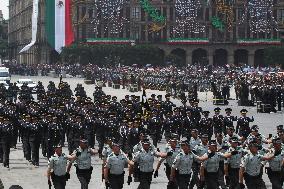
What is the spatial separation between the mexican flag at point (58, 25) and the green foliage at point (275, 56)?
34.2 m

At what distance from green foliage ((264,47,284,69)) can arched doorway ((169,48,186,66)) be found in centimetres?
1164

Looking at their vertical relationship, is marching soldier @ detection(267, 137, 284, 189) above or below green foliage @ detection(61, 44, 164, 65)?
below

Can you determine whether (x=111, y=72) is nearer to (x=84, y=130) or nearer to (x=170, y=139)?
(x=84, y=130)

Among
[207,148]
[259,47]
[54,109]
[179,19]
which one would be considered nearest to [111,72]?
[179,19]

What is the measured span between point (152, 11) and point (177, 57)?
740 centimetres

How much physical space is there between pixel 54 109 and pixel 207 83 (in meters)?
31.7

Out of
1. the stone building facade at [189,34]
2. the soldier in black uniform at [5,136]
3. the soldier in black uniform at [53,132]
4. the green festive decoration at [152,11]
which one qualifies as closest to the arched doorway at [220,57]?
the stone building facade at [189,34]

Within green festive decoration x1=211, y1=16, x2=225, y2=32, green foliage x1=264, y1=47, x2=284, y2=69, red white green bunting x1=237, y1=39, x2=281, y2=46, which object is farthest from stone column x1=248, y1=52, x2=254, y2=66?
green foliage x1=264, y1=47, x2=284, y2=69

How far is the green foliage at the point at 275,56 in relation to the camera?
9788 cm

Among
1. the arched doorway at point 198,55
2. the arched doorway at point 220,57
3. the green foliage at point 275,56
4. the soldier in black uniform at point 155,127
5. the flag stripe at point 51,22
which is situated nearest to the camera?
the soldier in black uniform at point 155,127

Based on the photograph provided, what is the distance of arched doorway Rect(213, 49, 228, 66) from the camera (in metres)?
108

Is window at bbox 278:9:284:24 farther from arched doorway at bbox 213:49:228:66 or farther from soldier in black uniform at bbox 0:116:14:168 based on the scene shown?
soldier in black uniform at bbox 0:116:14:168

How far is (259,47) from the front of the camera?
345 feet

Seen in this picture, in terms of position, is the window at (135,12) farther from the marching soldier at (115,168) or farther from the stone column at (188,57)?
the marching soldier at (115,168)
